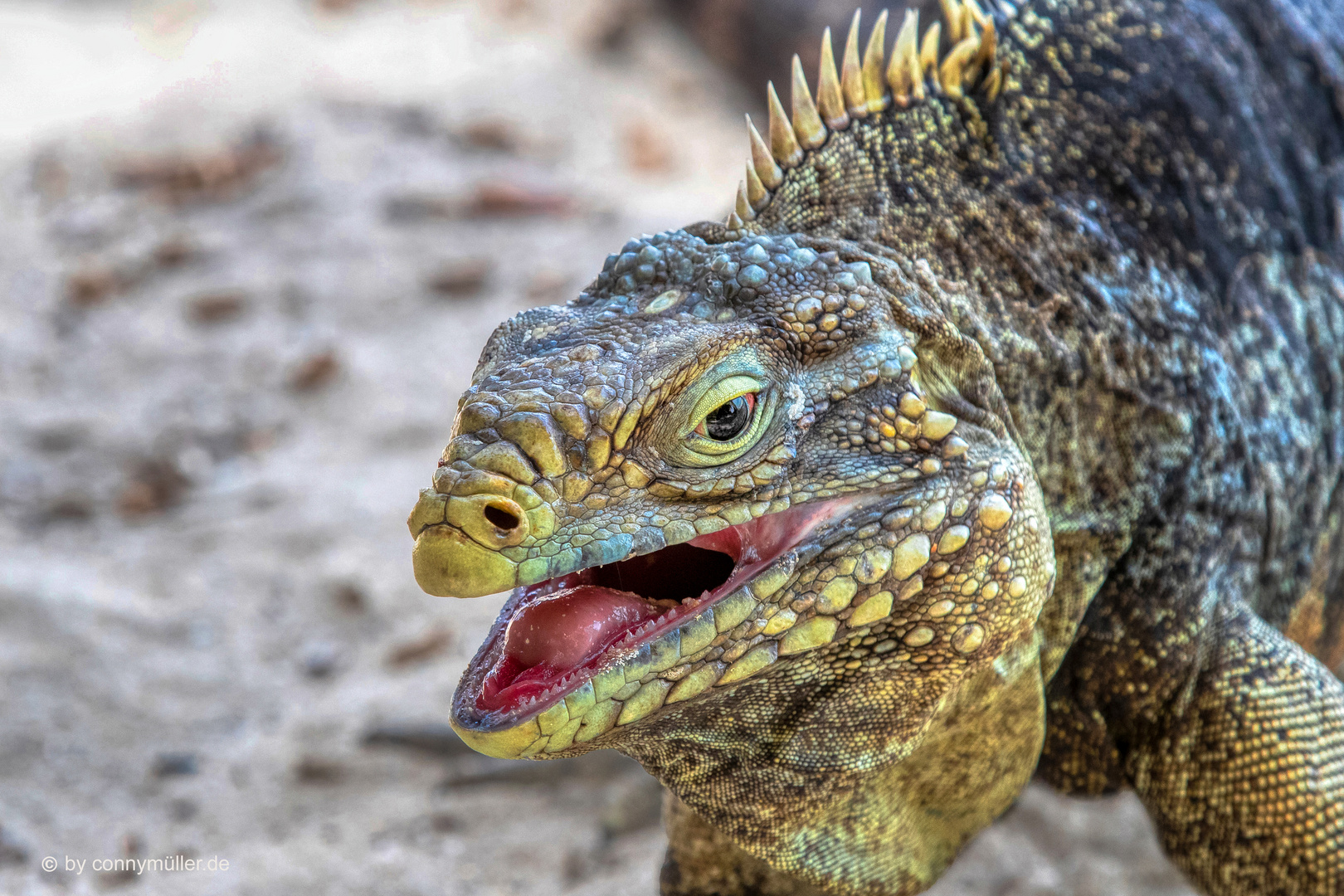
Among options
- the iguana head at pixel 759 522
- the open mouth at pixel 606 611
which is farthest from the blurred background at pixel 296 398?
the open mouth at pixel 606 611

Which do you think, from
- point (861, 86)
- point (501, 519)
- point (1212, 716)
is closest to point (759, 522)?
point (501, 519)

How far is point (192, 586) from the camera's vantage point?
5.15 meters

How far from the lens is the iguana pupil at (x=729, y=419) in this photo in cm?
221

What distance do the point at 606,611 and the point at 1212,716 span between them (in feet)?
5.09

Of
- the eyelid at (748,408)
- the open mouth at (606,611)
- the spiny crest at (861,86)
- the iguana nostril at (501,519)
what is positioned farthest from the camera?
the spiny crest at (861,86)

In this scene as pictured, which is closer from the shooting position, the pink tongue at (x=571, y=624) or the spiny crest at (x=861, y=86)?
the pink tongue at (x=571, y=624)

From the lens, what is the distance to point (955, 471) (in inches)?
92.9

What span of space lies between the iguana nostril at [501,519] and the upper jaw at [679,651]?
0.29m

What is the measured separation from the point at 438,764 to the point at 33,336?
4.07 meters

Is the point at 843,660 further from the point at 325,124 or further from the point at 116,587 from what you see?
the point at 325,124

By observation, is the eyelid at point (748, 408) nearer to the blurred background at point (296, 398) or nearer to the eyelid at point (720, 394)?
the eyelid at point (720, 394)

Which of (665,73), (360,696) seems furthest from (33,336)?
(665,73)

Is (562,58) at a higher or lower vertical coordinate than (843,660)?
higher

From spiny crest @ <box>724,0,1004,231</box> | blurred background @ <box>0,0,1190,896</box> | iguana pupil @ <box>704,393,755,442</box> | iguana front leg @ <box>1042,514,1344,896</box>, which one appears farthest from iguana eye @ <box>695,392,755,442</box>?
blurred background @ <box>0,0,1190,896</box>
